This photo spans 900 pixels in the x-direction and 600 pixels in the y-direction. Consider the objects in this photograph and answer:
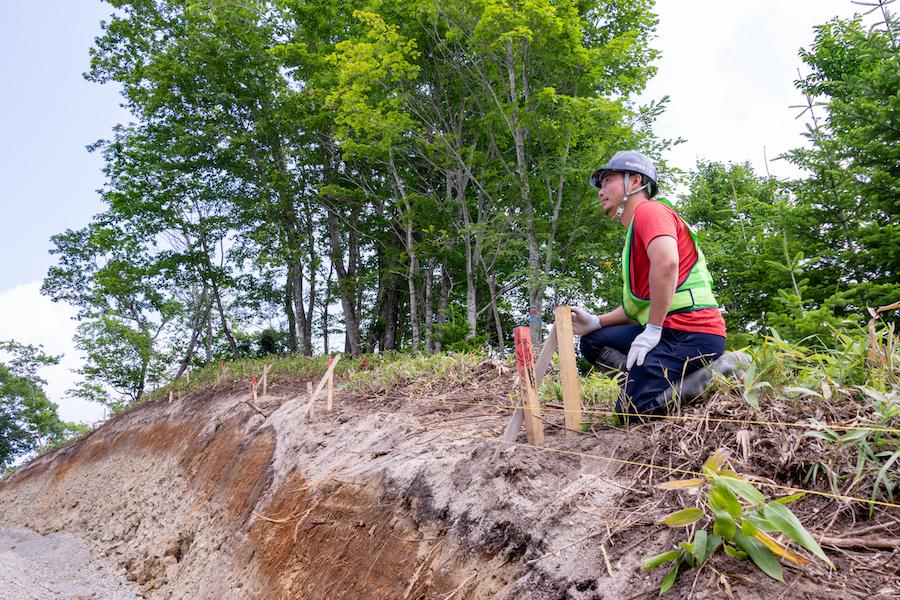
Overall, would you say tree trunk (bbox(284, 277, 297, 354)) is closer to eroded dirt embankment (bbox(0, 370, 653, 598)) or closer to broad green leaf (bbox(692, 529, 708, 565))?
eroded dirt embankment (bbox(0, 370, 653, 598))

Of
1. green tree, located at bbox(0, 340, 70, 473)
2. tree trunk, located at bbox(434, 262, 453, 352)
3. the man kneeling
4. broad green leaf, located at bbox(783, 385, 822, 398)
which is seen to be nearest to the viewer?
broad green leaf, located at bbox(783, 385, 822, 398)

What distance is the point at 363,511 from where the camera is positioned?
4.12 meters

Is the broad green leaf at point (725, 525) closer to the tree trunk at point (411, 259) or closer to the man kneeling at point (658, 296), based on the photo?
the man kneeling at point (658, 296)

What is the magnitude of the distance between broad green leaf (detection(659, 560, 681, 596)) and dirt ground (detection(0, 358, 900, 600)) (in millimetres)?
28

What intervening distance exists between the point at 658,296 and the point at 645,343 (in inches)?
10.8

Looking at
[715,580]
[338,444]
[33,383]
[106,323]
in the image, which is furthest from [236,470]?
[33,383]

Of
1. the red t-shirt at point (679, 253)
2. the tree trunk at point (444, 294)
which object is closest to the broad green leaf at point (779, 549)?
the red t-shirt at point (679, 253)

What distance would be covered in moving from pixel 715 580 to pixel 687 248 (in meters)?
1.93

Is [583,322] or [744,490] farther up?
[583,322]

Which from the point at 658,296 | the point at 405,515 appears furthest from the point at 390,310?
the point at 658,296

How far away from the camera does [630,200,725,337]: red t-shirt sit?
3018 mm

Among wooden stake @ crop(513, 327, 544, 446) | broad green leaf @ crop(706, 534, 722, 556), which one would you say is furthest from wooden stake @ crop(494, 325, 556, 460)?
broad green leaf @ crop(706, 534, 722, 556)

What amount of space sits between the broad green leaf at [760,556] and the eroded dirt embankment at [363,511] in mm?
397

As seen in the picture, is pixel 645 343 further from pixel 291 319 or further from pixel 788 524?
pixel 291 319
